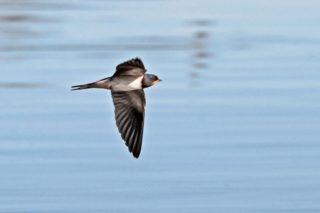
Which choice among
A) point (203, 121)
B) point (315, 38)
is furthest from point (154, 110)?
point (315, 38)

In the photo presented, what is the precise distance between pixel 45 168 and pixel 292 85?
10.9 feet

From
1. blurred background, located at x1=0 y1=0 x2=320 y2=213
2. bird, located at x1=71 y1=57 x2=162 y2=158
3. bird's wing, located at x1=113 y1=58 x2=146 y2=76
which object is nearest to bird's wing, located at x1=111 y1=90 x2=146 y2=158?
bird, located at x1=71 y1=57 x2=162 y2=158

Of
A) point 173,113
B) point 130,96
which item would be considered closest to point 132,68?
point 130,96

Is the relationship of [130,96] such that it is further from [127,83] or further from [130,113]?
[127,83]

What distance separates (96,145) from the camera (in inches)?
426

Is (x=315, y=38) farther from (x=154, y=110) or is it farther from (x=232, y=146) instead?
Answer: (x=232, y=146)

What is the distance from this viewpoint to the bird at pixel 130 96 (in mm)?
6465

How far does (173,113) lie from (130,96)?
16.2 ft

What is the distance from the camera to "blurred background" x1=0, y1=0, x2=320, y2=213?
32.0 feet

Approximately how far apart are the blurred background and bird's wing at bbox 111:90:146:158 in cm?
251

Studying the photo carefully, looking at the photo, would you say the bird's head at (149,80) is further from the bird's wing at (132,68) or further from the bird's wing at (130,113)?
the bird's wing at (130,113)

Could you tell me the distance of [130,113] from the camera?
687 centimetres

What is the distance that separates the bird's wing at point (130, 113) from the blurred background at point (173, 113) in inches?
99.0

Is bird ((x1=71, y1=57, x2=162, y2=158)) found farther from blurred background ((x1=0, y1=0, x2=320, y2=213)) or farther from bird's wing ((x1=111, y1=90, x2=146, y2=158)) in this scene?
blurred background ((x1=0, y1=0, x2=320, y2=213))
